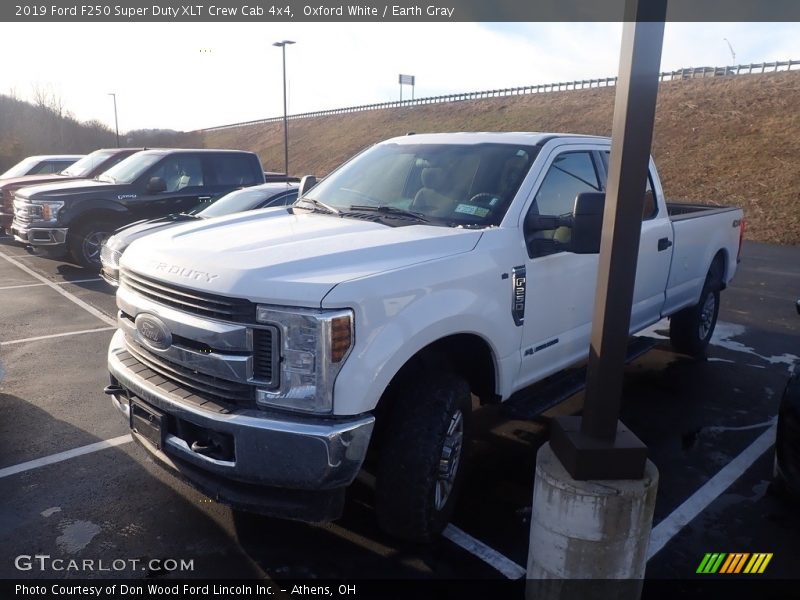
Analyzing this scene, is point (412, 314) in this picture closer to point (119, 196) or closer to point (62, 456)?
point (62, 456)

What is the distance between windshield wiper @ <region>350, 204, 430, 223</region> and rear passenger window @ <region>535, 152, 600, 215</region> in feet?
2.37

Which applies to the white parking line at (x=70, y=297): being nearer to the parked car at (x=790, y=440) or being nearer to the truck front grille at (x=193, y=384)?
the truck front grille at (x=193, y=384)

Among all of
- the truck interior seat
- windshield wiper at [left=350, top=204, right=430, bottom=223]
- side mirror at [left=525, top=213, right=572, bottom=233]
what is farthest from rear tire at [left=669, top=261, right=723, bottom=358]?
windshield wiper at [left=350, top=204, right=430, bottom=223]

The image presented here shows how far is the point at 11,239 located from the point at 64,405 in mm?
11473

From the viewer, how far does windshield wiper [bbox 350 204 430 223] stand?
373 cm

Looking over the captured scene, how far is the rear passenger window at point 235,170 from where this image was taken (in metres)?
10.9

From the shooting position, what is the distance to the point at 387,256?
9.78 ft

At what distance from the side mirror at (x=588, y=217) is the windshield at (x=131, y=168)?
9.07 m

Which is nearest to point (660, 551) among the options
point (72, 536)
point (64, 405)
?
point (72, 536)

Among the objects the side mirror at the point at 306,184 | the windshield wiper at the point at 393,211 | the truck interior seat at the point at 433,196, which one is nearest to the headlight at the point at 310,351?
the windshield wiper at the point at 393,211

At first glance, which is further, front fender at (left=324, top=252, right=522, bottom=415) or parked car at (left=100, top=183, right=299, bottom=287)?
parked car at (left=100, top=183, right=299, bottom=287)

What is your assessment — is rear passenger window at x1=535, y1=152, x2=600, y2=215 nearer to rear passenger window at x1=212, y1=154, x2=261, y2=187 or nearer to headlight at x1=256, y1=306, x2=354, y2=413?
headlight at x1=256, y1=306, x2=354, y2=413

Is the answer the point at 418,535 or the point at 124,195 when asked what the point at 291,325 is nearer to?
the point at 418,535

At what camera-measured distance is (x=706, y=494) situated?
3770 mm
